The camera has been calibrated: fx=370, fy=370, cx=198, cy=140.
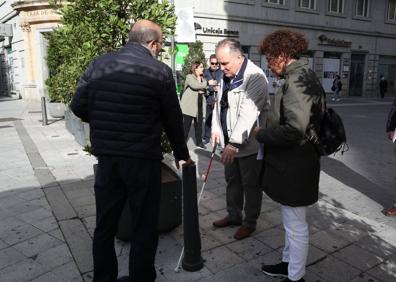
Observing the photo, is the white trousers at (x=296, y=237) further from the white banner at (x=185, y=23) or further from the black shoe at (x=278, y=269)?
the white banner at (x=185, y=23)

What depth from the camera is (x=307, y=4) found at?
75.7 feet

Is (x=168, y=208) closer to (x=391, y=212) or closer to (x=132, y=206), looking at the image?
(x=132, y=206)

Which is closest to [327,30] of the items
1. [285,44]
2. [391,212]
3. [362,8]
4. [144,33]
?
[362,8]

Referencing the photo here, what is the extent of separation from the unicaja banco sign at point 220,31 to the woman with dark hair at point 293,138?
16986 mm

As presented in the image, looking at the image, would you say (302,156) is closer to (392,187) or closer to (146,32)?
(146,32)

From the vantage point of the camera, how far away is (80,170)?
6.12 m

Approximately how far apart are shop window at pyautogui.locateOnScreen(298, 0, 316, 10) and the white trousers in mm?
22377

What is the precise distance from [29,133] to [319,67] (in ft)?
63.2

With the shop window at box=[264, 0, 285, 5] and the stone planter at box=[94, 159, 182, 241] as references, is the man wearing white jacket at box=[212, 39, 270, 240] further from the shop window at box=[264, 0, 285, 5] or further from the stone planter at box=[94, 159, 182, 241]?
the shop window at box=[264, 0, 285, 5]

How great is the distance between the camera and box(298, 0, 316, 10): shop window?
22656 millimetres

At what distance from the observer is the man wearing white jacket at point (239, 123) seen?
326 cm

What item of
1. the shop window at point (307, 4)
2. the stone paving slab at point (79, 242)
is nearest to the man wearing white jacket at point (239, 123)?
the stone paving slab at point (79, 242)

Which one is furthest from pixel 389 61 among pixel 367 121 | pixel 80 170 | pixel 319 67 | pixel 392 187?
pixel 80 170

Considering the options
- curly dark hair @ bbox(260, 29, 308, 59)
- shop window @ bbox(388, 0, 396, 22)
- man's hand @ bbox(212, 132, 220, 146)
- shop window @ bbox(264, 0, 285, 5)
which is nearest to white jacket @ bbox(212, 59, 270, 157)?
man's hand @ bbox(212, 132, 220, 146)
